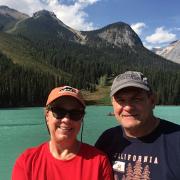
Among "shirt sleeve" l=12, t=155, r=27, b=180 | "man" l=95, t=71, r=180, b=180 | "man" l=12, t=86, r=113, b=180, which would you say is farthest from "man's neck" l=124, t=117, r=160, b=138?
→ "shirt sleeve" l=12, t=155, r=27, b=180

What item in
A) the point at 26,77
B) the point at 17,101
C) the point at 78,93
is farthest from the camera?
the point at 26,77

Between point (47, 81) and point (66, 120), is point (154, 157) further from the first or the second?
point (47, 81)

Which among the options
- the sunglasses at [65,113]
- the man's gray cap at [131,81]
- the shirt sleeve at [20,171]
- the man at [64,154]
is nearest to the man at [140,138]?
the man's gray cap at [131,81]

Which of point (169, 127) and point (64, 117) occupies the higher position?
point (64, 117)

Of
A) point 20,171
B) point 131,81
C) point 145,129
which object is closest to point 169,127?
point 145,129

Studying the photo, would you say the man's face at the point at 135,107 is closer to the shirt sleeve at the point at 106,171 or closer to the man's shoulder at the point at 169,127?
the man's shoulder at the point at 169,127

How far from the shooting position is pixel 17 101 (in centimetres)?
17275

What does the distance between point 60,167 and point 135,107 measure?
150 cm

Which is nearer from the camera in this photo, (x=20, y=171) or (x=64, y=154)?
(x=20, y=171)

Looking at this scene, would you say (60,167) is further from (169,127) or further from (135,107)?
(169,127)

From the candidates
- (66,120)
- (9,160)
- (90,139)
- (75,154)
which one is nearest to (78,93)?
(66,120)

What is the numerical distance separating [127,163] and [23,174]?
1568 mm

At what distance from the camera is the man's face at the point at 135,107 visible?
20.0 feet

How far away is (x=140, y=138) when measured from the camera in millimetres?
6047
